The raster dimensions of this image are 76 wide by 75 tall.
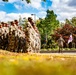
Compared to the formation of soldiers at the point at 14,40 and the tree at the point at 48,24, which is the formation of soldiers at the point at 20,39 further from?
the tree at the point at 48,24

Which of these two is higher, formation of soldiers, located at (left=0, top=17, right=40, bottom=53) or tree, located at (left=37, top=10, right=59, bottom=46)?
tree, located at (left=37, top=10, right=59, bottom=46)

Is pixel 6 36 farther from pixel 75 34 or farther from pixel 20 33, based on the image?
pixel 75 34

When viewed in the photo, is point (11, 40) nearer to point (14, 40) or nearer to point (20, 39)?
point (14, 40)

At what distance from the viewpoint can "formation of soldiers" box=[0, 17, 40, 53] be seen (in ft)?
94.4

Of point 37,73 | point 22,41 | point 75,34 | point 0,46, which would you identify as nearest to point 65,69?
point 37,73

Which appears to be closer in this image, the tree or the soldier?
the soldier

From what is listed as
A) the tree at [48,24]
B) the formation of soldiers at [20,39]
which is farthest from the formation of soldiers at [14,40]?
the tree at [48,24]

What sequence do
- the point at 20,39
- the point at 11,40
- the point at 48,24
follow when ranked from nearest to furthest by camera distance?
the point at 20,39
the point at 11,40
the point at 48,24

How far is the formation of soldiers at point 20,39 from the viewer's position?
28766mm

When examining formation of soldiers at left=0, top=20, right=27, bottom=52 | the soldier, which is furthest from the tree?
the soldier

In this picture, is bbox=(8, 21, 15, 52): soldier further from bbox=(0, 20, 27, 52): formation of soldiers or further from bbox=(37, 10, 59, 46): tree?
bbox=(37, 10, 59, 46): tree

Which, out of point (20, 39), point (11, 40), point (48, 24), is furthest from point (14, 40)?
point (48, 24)

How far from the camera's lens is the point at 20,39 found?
2878 centimetres

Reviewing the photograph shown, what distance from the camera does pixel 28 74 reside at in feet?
5.65
